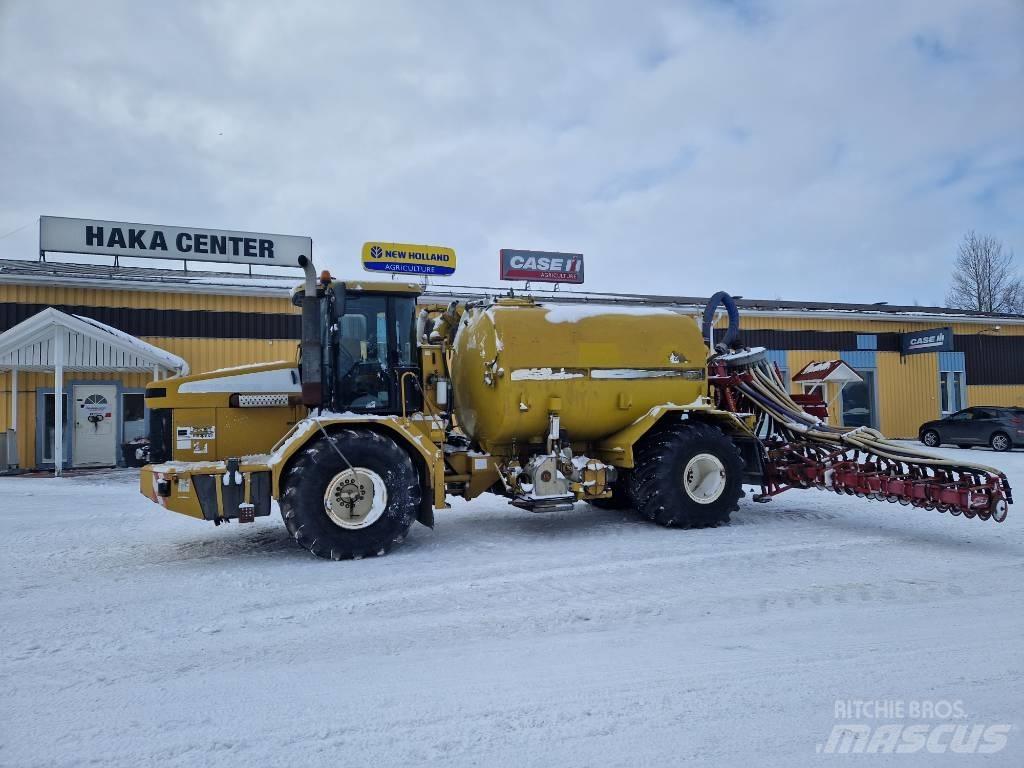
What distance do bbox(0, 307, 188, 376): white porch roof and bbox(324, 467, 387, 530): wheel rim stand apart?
447 inches

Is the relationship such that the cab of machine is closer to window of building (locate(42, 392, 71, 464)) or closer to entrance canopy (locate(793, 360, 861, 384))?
entrance canopy (locate(793, 360, 861, 384))

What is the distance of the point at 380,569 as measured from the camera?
640 centimetres

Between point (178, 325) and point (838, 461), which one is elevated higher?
point (178, 325)

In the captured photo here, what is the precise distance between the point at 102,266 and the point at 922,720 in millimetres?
21575

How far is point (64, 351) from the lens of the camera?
614 inches

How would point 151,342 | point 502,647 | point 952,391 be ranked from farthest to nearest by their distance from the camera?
1. point 952,391
2. point 151,342
3. point 502,647

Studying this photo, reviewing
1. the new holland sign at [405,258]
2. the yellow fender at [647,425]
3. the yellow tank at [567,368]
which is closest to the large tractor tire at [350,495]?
the yellow tank at [567,368]

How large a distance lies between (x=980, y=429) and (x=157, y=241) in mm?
24659

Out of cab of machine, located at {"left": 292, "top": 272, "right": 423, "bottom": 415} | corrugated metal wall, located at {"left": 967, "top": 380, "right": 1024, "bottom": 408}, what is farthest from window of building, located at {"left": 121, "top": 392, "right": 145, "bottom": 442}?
corrugated metal wall, located at {"left": 967, "top": 380, "right": 1024, "bottom": 408}

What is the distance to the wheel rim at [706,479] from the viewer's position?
8344mm

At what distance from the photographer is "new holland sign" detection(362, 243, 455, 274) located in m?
24.3

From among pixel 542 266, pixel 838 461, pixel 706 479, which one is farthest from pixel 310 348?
pixel 542 266

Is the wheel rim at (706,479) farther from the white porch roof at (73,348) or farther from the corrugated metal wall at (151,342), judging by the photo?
the white porch roof at (73,348)

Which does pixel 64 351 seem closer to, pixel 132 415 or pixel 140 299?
pixel 132 415
